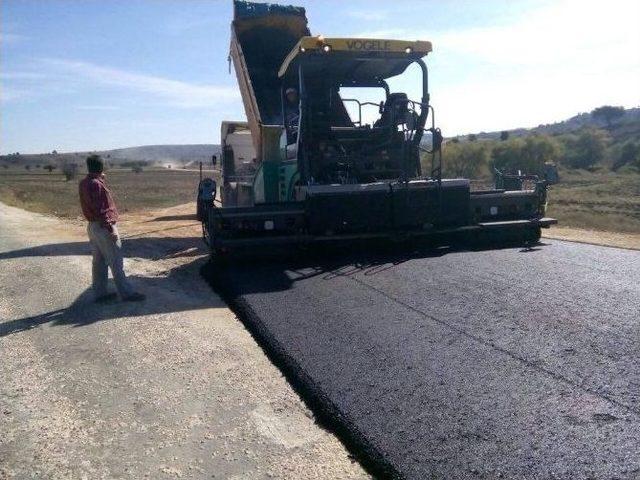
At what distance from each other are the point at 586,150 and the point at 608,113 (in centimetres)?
4969

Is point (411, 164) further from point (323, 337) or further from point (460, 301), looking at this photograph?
point (323, 337)

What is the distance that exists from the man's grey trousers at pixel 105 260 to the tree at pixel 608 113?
91.7 m

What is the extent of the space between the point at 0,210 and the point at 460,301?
1833 centimetres

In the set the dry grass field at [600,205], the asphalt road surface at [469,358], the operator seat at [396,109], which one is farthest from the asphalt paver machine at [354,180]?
the dry grass field at [600,205]

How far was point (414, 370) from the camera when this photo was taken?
3668 mm

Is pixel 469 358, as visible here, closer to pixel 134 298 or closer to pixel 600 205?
pixel 134 298

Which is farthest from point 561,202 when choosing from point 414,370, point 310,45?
point 414,370

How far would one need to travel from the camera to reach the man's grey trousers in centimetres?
596

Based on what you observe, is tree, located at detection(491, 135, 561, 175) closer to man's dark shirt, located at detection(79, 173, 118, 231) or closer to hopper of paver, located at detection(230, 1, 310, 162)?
hopper of paver, located at detection(230, 1, 310, 162)

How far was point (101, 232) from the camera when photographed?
5961 millimetres

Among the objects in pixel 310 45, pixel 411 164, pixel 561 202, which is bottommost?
pixel 561 202

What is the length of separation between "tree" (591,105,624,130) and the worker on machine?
88.7 m

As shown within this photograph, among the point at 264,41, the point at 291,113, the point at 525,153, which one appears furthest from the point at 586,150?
the point at 291,113

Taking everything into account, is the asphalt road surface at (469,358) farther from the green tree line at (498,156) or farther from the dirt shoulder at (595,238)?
the green tree line at (498,156)
